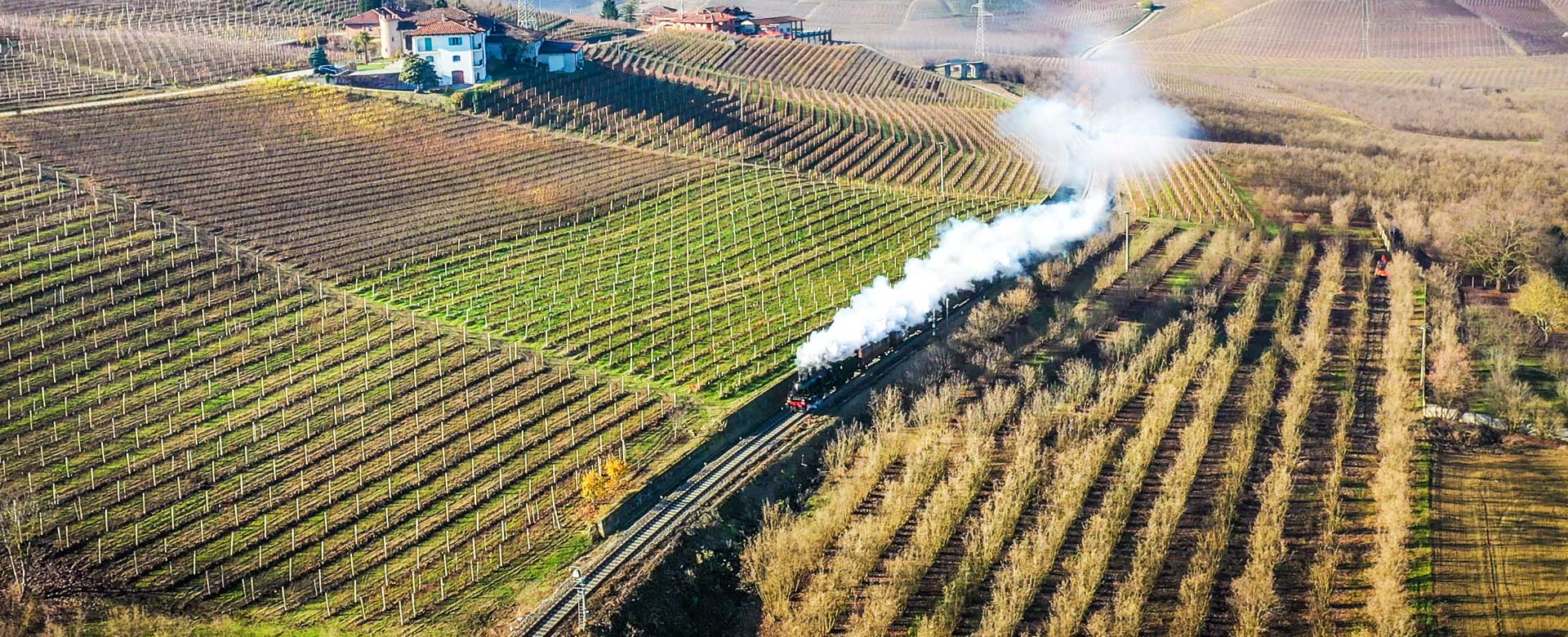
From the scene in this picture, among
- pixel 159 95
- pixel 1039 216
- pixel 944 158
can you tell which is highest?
pixel 159 95

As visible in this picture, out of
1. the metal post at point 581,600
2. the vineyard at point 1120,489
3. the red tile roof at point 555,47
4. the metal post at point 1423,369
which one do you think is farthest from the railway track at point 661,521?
the red tile roof at point 555,47

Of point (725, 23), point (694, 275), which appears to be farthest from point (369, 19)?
point (694, 275)

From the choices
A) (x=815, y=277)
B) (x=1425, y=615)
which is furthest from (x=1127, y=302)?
(x=1425, y=615)

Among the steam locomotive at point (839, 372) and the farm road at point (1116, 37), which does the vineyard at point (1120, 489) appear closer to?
the steam locomotive at point (839, 372)

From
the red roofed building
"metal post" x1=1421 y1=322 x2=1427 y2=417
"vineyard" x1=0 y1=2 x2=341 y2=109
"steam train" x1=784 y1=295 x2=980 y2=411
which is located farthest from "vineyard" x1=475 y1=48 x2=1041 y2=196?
"metal post" x1=1421 y1=322 x2=1427 y2=417

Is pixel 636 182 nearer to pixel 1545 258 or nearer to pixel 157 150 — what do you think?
pixel 157 150

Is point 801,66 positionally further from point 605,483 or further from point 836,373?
point 605,483
